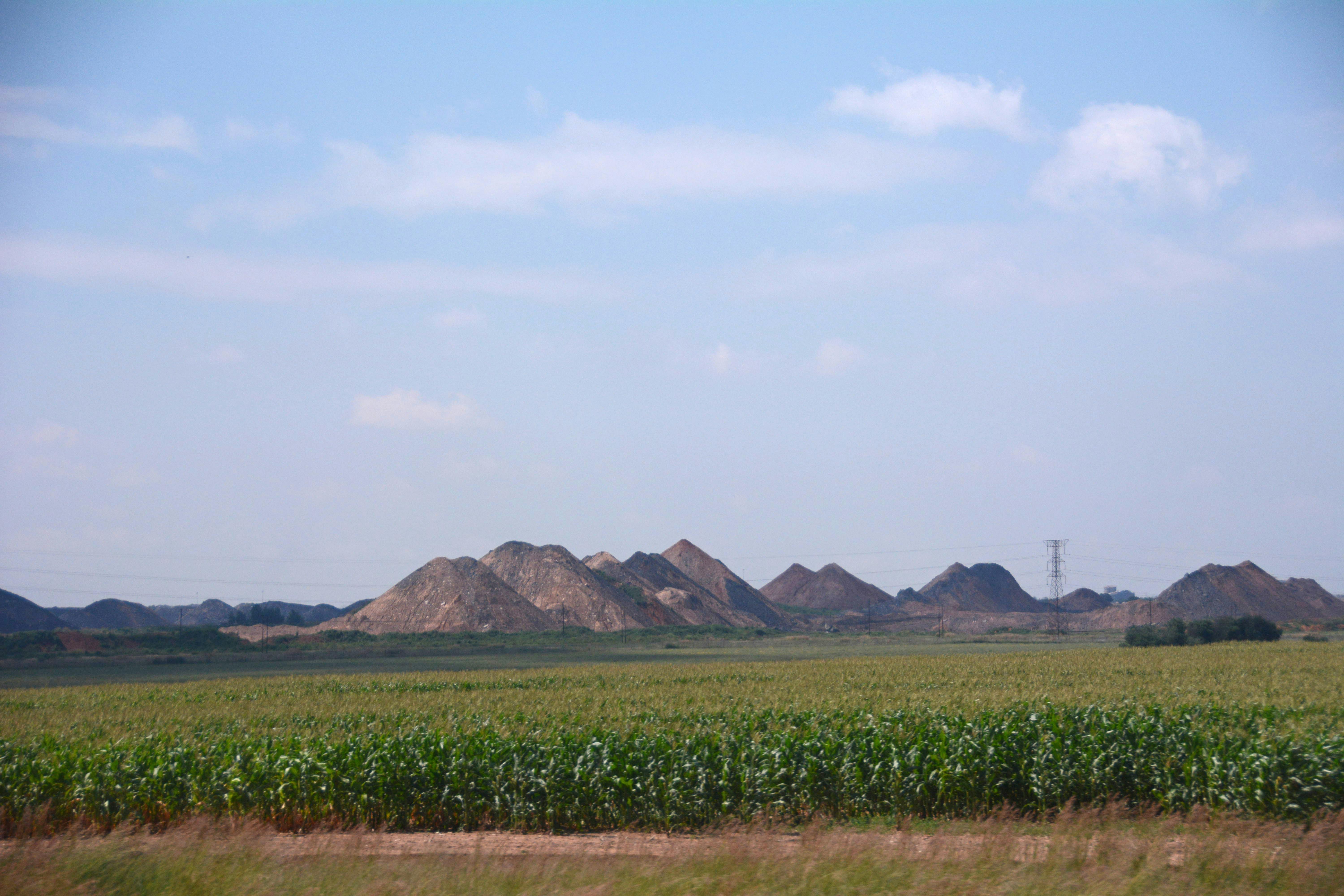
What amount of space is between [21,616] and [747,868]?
595 feet

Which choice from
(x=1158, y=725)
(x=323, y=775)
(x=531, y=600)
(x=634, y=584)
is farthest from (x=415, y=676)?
(x=634, y=584)

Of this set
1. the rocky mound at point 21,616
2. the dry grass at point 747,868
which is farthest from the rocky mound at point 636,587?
the dry grass at point 747,868

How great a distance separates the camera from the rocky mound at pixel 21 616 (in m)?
149

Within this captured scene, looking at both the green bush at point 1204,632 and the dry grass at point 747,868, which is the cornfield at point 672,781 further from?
the green bush at point 1204,632

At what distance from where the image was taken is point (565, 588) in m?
157

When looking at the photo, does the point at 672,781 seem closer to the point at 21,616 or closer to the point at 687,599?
the point at 687,599

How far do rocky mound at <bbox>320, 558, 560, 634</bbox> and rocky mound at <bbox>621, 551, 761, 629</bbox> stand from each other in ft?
109

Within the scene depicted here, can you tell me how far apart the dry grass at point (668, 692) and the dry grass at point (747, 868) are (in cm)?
1547

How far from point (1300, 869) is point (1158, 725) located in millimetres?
10909

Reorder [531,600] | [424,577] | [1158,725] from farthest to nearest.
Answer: [531,600], [424,577], [1158,725]

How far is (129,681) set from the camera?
57406 millimetres

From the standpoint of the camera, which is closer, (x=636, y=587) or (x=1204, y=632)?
(x=1204, y=632)

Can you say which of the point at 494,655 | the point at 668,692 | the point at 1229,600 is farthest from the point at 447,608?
the point at 1229,600

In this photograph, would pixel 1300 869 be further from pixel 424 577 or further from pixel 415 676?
pixel 424 577
